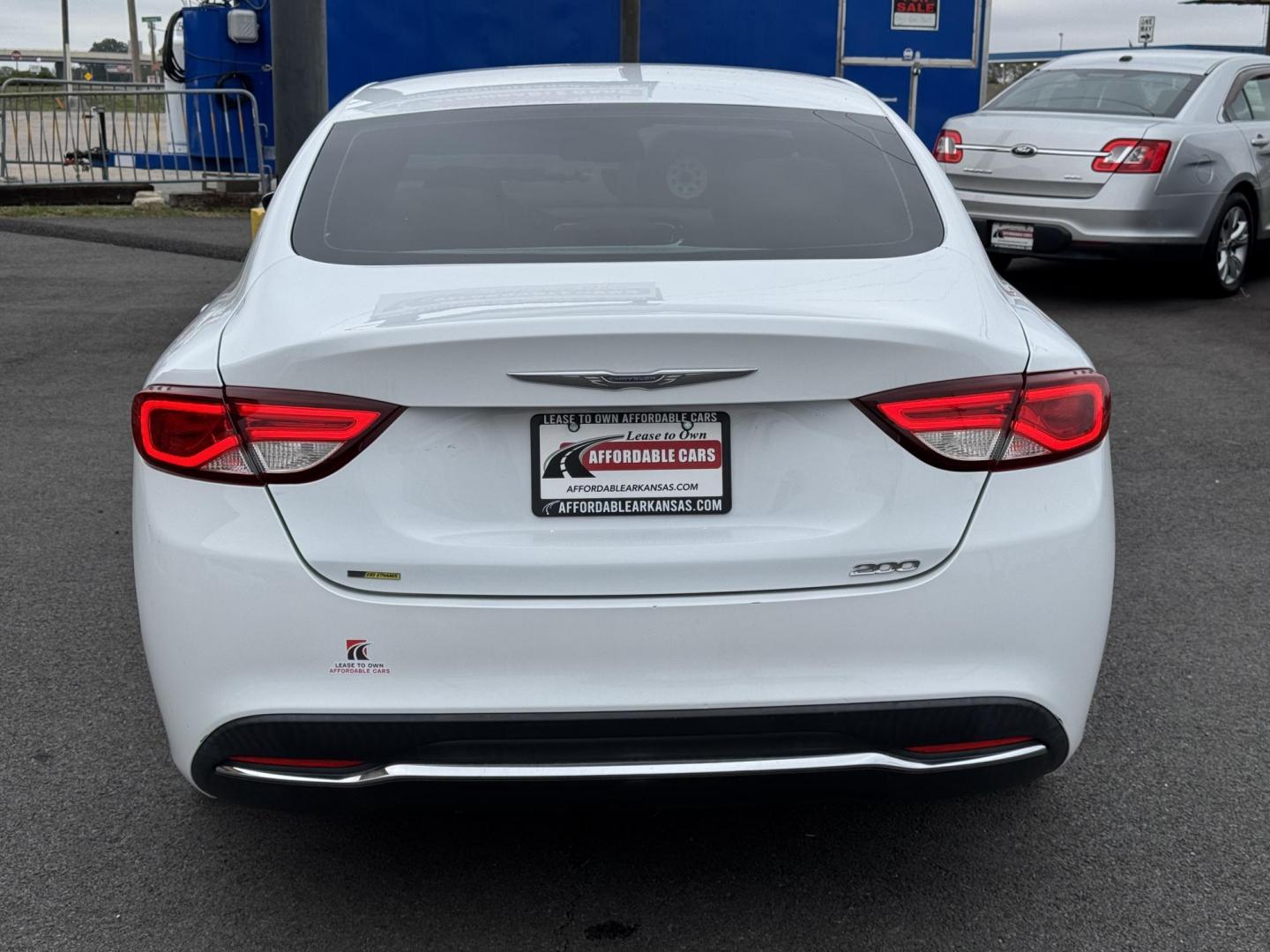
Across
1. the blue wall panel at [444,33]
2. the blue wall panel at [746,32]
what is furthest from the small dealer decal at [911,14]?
the blue wall panel at [444,33]

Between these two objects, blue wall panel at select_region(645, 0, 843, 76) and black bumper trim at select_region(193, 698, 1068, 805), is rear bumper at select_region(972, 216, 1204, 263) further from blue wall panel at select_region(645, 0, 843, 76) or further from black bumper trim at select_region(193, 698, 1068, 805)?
black bumper trim at select_region(193, 698, 1068, 805)

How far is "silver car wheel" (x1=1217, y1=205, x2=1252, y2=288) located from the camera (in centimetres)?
1048

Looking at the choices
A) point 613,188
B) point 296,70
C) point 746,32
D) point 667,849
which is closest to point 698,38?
point 746,32

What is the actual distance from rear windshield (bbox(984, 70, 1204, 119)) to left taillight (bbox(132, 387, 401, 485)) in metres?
9.01

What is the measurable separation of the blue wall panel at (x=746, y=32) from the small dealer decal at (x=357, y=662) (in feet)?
41.3


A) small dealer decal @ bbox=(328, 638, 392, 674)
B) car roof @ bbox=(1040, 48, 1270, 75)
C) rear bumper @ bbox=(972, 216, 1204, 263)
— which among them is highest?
car roof @ bbox=(1040, 48, 1270, 75)

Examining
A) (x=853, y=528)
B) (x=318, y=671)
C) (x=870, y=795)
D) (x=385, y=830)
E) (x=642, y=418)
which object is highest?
(x=642, y=418)

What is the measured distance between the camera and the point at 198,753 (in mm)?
2623

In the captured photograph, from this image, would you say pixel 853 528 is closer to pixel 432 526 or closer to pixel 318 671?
pixel 432 526

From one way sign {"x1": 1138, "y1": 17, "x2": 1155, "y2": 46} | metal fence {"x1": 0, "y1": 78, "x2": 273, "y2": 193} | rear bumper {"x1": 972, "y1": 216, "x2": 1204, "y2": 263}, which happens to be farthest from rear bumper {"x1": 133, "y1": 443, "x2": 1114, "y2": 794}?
one way sign {"x1": 1138, "y1": 17, "x2": 1155, "y2": 46}

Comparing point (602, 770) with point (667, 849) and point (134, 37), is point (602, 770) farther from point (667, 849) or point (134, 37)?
point (134, 37)

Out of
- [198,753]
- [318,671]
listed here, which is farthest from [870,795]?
[198,753]

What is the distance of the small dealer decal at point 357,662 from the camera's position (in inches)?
97.7

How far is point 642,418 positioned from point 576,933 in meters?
1.03
